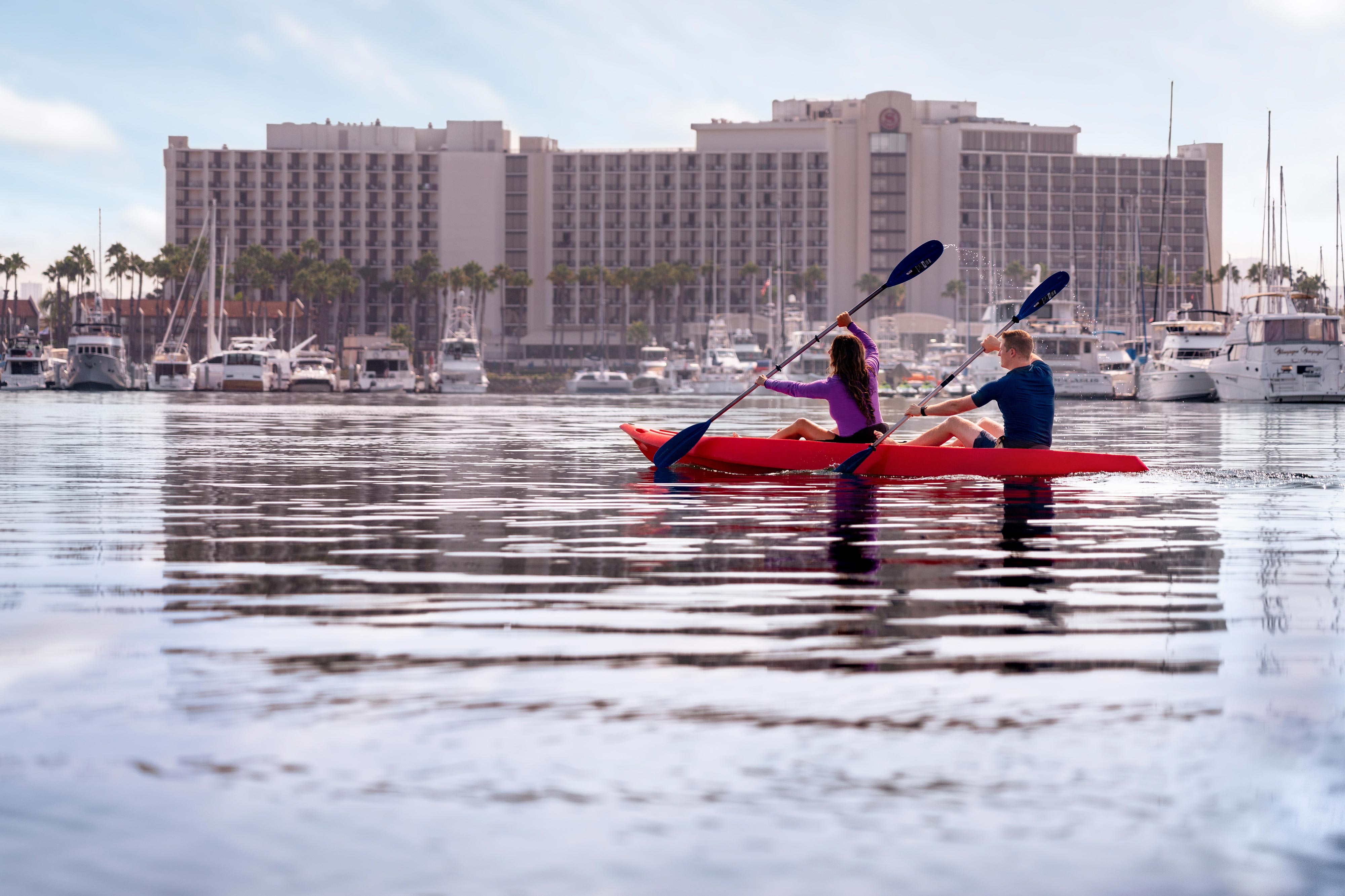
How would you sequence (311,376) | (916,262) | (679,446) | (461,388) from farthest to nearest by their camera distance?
(311,376) < (461,388) < (916,262) < (679,446)

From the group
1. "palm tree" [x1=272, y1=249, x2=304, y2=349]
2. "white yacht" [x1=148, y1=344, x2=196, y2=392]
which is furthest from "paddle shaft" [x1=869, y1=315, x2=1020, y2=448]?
"palm tree" [x1=272, y1=249, x2=304, y2=349]

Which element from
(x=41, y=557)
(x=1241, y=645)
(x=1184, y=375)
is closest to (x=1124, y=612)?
(x=1241, y=645)

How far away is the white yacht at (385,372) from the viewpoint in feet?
325

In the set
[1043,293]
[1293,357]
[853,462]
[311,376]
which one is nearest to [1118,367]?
[1293,357]

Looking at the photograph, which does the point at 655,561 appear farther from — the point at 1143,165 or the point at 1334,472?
the point at 1143,165

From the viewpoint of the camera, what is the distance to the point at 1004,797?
3873 millimetres

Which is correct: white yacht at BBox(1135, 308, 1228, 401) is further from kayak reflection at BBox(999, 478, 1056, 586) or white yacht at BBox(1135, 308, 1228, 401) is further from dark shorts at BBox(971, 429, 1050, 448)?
kayak reflection at BBox(999, 478, 1056, 586)

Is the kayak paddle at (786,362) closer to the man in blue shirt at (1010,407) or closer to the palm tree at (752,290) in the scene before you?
the man in blue shirt at (1010,407)

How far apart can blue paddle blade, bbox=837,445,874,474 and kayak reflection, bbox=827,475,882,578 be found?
12 cm

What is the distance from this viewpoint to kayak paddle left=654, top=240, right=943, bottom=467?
17578 mm

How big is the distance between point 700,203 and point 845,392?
174289 mm

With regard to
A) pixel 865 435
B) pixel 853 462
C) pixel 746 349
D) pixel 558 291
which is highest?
pixel 558 291

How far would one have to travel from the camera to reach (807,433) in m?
16.8

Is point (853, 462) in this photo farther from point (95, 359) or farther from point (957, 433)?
point (95, 359)
